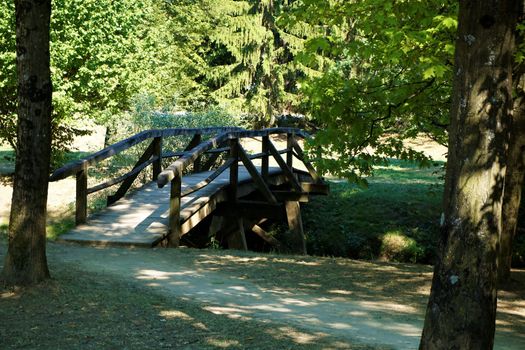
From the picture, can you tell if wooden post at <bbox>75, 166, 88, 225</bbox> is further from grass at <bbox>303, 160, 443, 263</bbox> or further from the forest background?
grass at <bbox>303, 160, 443, 263</bbox>

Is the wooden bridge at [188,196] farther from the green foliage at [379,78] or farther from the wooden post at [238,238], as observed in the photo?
the green foliage at [379,78]

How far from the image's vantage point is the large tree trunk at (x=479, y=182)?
4.85 meters

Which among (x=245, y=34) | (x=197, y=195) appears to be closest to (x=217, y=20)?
(x=245, y=34)

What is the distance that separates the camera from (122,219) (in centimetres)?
1267

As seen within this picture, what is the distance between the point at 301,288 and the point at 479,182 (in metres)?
4.60

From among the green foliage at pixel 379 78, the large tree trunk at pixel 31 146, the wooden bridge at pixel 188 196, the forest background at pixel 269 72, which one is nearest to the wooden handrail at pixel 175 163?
the wooden bridge at pixel 188 196

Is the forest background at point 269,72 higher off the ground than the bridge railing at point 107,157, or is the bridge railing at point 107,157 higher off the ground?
the forest background at point 269,72

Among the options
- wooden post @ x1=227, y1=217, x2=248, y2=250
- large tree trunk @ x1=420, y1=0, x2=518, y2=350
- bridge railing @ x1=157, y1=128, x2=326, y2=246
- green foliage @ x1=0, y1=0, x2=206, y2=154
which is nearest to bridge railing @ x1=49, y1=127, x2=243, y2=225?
bridge railing @ x1=157, y1=128, x2=326, y2=246

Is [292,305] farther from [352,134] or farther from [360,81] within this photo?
[360,81]

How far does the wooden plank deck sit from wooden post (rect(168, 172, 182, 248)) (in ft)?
0.47

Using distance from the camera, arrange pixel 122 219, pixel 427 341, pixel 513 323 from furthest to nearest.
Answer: pixel 122 219 < pixel 513 323 < pixel 427 341

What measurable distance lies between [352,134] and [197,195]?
4.37 metres

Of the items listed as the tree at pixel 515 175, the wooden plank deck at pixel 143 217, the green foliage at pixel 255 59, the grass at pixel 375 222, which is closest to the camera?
the tree at pixel 515 175

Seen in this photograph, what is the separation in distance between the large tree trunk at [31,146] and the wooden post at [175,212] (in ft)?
14.3
